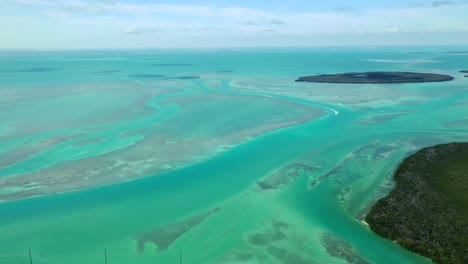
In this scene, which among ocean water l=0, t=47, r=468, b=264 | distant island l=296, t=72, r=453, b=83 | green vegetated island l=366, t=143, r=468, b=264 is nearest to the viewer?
green vegetated island l=366, t=143, r=468, b=264

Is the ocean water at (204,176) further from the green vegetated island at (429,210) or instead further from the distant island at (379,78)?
the distant island at (379,78)

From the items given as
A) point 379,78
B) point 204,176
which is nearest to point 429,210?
point 204,176

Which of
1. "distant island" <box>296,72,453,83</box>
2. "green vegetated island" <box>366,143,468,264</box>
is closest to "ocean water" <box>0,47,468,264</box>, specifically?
"green vegetated island" <box>366,143,468,264</box>

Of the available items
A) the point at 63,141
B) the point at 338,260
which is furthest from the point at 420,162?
the point at 63,141

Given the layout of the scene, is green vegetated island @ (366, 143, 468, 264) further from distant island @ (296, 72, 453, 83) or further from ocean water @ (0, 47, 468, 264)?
distant island @ (296, 72, 453, 83)

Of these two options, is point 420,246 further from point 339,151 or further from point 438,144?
point 438,144

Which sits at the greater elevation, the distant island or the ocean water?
the distant island

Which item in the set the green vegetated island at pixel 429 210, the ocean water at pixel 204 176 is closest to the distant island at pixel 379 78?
the ocean water at pixel 204 176
